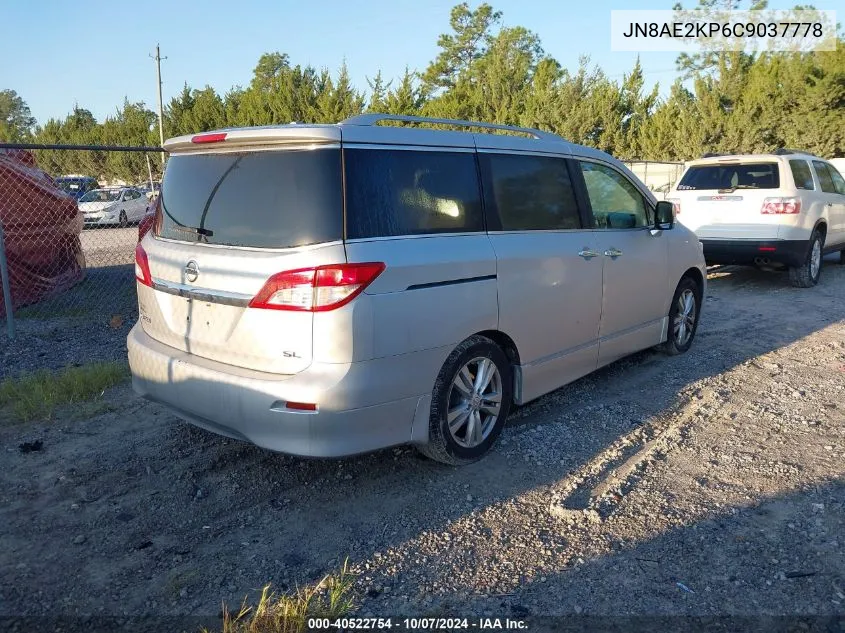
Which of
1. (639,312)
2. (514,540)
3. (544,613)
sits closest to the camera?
(544,613)

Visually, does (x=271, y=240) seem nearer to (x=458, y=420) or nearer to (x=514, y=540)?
(x=458, y=420)

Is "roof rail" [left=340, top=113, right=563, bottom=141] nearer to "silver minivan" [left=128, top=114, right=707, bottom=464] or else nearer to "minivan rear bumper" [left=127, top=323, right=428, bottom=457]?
"silver minivan" [left=128, top=114, right=707, bottom=464]

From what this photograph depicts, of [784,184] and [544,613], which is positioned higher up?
[784,184]

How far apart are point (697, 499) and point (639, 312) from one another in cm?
208

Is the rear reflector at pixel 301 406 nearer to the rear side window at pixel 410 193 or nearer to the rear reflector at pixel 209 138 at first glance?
the rear side window at pixel 410 193

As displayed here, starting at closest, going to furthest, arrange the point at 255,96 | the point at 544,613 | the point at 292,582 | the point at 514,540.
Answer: the point at 544,613
the point at 292,582
the point at 514,540
the point at 255,96

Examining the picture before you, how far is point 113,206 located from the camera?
17.2 meters

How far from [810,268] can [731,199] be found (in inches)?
63.6

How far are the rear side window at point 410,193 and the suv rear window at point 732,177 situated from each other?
7235mm

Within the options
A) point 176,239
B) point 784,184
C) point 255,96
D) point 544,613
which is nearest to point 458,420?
point 544,613

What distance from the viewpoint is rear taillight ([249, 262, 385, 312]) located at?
3.09 metres

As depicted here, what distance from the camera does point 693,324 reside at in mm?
6430

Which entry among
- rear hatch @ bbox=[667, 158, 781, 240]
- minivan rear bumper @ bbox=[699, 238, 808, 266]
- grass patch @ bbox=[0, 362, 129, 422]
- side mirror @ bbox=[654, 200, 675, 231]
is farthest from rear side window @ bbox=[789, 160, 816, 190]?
grass patch @ bbox=[0, 362, 129, 422]

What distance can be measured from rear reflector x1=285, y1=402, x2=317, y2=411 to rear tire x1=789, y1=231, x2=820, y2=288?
8.83 m
